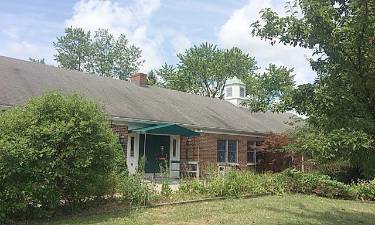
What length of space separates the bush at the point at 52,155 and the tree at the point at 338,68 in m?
4.55

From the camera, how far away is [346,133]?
7.99m

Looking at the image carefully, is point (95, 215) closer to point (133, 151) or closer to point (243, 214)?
point (243, 214)

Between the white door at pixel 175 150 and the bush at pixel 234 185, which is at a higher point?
the white door at pixel 175 150

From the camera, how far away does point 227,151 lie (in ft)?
82.0

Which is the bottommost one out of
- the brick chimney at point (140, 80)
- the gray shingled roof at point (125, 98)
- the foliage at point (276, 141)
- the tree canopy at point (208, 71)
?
the foliage at point (276, 141)

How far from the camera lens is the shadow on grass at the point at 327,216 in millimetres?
10423

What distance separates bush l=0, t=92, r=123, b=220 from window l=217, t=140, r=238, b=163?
14287 millimetres

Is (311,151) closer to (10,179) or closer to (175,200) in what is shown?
(175,200)

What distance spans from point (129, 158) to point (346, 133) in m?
13.9

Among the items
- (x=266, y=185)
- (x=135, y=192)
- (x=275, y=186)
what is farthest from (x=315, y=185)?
(x=135, y=192)

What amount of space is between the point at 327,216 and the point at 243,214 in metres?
2.35

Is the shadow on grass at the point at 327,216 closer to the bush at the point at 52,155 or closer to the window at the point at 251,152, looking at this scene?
the bush at the point at 52,155

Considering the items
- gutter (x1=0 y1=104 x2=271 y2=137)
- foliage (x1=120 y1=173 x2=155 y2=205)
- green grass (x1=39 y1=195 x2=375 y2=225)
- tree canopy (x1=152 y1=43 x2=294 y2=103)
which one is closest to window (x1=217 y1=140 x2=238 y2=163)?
gutter (x1=0 y1=104 x2=271 y2=137)

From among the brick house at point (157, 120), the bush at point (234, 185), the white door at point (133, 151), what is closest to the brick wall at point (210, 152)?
the brick house at point (157, 120)
